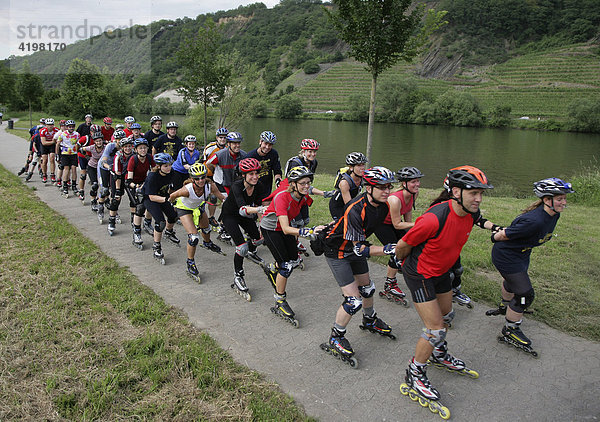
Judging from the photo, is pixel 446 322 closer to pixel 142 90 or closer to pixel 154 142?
pixel 154 142

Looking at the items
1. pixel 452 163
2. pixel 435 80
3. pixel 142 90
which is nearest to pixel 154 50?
pixel 142 90

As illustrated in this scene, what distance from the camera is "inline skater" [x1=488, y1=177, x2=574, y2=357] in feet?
14.8

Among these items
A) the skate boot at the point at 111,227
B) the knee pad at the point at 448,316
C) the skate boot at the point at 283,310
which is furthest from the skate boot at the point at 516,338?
the skate boot at the point at 111,227

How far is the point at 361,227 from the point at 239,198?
8.56ft

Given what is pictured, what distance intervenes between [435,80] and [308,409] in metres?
117

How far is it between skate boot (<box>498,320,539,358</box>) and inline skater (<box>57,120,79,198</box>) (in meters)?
12.8

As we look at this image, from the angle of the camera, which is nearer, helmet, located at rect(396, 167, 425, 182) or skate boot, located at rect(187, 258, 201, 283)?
helmet, located at rect(396, 167, 425, 182)

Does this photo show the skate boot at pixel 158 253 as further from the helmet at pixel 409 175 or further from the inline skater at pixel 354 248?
the helmet at pixel 409 175

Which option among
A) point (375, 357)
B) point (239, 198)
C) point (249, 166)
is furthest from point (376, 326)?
point (249, 166)

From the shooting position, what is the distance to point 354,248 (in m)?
4.16

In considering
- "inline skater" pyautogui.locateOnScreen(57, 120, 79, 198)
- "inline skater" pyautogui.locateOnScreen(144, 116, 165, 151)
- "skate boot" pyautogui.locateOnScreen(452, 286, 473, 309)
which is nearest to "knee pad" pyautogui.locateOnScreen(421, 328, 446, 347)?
"skate boot" pyautogui.locateOnScreen(452, 286, 473, 309)

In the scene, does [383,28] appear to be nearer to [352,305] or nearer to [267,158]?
[267,158]

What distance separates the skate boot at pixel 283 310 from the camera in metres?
5.37

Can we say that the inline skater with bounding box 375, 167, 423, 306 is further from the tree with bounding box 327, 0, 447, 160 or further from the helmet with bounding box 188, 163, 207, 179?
the tree with bounding box 327, 0, 447, 160
